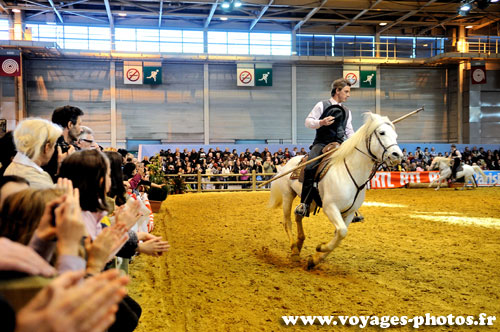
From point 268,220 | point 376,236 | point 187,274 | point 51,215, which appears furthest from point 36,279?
point 268,220

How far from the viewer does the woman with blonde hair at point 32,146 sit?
287cm

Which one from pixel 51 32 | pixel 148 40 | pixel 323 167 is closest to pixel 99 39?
pixel 51 32

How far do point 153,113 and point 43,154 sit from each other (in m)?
25.3

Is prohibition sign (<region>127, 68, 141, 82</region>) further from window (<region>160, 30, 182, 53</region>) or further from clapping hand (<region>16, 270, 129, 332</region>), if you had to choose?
clapping hand (<region>16, 270, 129, 332</region>)

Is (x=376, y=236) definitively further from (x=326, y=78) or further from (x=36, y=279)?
(x=326, y=78)

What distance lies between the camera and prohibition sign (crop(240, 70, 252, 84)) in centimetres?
2802

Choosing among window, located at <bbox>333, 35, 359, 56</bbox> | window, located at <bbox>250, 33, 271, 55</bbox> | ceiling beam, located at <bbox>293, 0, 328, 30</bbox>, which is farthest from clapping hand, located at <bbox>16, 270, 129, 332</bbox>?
window, located at <bbox>333, 35, 359, 56</bbox>

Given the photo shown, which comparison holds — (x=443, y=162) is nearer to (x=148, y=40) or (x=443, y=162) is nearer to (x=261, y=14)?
(x=261, y=14)

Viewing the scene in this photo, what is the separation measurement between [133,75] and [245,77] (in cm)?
741

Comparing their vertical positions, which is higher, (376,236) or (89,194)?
(89,194)

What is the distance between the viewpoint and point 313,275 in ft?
18.3

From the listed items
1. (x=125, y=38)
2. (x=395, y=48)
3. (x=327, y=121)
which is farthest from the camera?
(x=395, y=48)

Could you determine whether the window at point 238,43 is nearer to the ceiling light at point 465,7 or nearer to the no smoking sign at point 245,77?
the no smoking sign at point 245,77

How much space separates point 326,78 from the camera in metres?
29.5
